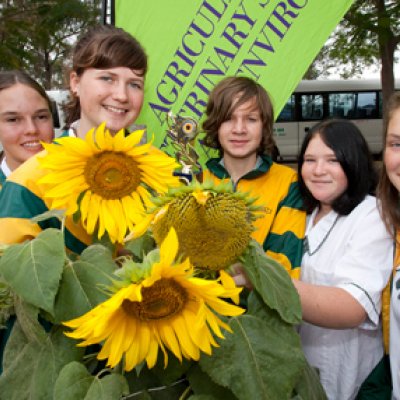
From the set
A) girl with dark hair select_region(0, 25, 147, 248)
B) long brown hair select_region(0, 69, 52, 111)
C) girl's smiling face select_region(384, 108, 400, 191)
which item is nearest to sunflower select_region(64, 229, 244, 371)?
girl with dark hair select_region(0, 25, 147, 248)

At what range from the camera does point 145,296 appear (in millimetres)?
737

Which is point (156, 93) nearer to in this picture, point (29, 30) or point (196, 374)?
point (196, 374)

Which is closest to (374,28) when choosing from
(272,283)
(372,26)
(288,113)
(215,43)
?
(372,26)

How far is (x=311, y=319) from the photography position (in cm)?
120

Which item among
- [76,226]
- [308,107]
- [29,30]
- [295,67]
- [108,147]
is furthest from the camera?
[308,107]

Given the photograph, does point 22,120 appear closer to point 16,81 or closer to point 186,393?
point 16,81

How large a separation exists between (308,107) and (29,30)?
9.85m

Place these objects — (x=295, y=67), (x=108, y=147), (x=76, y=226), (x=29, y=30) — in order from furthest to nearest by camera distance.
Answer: (x=29, y=30)
(x=295, y=67)
(x=76, y=226)
(x=108, y=147)

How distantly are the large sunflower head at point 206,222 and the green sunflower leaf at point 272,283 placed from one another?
0.04 m

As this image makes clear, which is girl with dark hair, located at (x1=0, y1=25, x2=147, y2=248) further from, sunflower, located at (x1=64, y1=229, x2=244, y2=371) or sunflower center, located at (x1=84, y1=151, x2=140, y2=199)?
sunflower, located at (x1=64, y1=229, x2=244, y2=371)

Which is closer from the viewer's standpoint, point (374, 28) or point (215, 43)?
point (215, 43)

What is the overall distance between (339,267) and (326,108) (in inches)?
659

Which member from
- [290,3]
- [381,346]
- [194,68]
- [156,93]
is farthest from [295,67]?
[381,346]

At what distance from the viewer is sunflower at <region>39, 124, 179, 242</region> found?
954 mm
